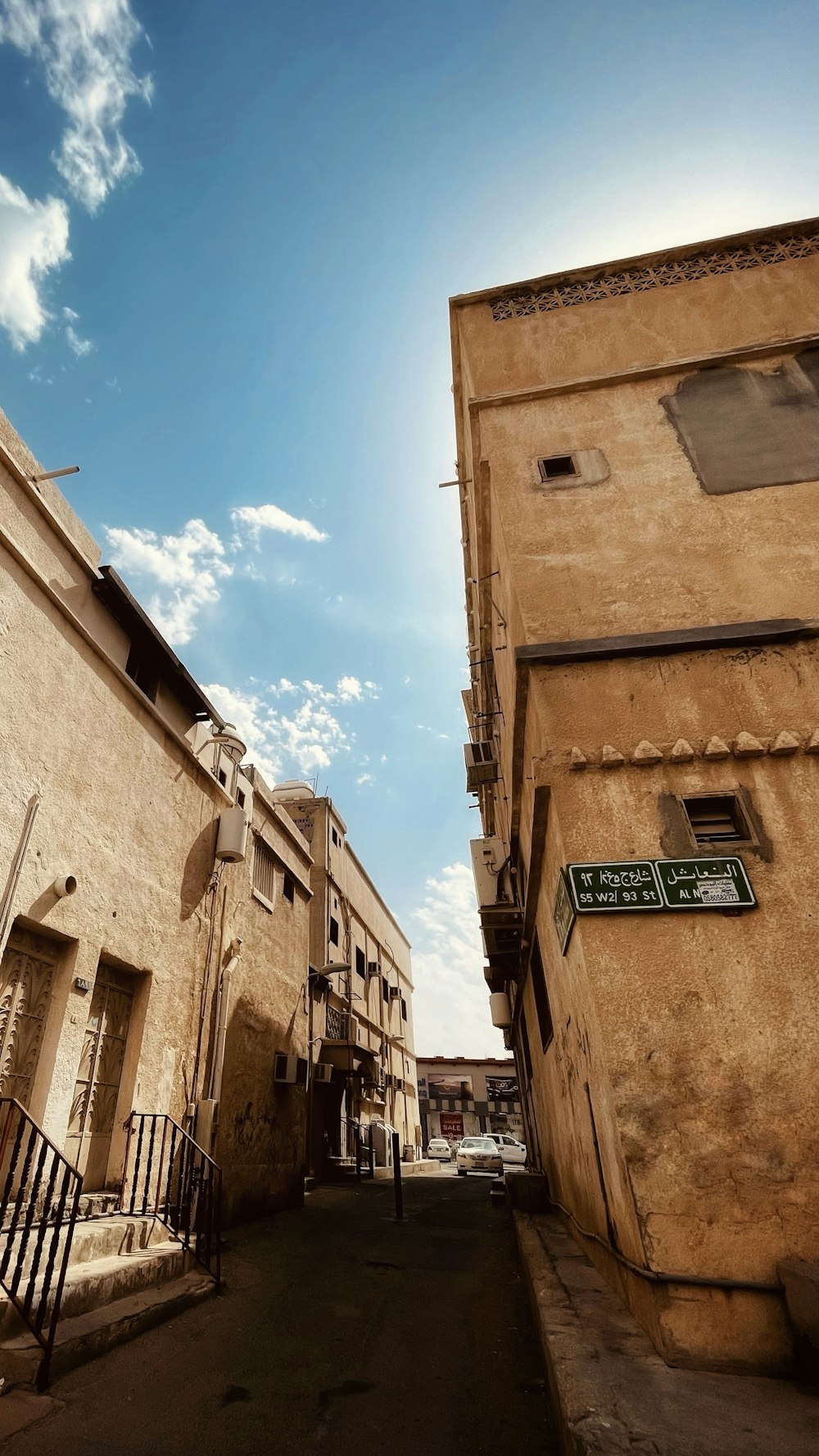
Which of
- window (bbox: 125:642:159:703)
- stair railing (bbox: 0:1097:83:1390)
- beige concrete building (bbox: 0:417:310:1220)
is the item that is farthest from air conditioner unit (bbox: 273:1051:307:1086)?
window (bbox: 125:642:159:703)

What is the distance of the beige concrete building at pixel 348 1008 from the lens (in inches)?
698

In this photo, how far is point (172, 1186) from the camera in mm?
7848

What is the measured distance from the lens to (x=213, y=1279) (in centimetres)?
591

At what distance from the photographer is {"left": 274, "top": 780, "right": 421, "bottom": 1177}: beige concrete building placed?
17719mm

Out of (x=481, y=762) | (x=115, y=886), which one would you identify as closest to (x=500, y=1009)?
(x=481, y=762)

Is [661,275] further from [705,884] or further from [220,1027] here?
[220,1027]

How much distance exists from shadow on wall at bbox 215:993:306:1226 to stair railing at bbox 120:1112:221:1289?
98 centimetres

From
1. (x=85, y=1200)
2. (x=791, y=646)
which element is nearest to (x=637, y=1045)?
(x=791, y=646)

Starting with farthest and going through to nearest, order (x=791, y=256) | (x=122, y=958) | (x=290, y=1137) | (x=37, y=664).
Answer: (x=290, y=1137), (x=791, y=256), (x=122, y=958), (x=37, y=664)

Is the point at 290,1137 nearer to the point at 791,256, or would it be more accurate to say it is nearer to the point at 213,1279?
the point at 213,1279

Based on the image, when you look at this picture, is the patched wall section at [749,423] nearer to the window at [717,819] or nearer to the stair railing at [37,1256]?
the window at [717,819]

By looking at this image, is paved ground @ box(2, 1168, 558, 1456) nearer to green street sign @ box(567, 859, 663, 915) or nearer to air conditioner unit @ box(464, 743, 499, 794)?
green street sign @ box(567, 859, 663, 915)

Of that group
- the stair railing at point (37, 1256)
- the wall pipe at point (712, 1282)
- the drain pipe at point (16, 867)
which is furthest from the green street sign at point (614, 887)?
the drain pipe at point (16, 867)

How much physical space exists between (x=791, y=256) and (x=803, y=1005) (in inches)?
362
